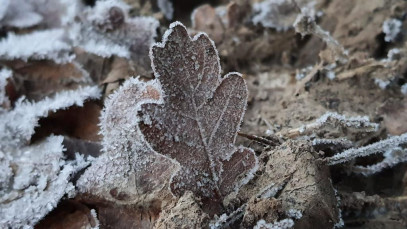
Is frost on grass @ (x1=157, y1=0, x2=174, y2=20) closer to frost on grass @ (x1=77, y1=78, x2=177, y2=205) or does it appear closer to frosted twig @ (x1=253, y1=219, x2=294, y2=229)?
frost on grass @ (x1=77, y1=78, x2=177, y2=205)

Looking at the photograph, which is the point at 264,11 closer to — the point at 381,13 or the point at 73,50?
the point at 381,13

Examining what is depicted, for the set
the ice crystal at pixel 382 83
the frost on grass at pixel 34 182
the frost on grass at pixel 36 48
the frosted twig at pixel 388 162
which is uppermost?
the ice crystal at pixel 382 83

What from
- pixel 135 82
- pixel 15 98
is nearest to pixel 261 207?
pixel 135 82

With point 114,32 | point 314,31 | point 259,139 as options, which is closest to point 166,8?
point 114,32

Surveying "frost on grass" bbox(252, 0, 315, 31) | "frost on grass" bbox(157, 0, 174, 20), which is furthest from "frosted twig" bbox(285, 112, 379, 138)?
"frost on grass" bbox(157, 0, 174, 20)

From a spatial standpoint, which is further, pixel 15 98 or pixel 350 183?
pixel 15 98

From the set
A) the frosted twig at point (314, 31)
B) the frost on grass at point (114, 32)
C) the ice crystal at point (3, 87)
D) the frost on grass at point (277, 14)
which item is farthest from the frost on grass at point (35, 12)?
the frosted twig at point (314, 31)

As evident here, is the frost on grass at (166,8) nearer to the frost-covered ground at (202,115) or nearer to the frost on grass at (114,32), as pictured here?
the frost-covered ground at (202,115)
